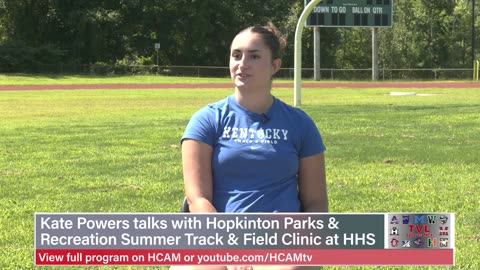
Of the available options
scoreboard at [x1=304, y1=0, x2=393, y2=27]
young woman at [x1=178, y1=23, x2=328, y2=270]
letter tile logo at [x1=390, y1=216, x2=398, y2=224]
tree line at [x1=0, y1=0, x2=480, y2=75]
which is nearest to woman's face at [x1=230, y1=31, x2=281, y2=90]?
young woman at [x1=178, y1=23, x2=328, y2=270]

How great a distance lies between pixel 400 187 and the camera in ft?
22.1

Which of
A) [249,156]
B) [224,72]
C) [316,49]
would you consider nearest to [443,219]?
[249,156]

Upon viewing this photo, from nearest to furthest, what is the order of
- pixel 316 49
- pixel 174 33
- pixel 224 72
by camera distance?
1. pixel 316 49
2. pixel 224 72
3. pixel 174 33

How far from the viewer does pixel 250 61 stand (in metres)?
2.89

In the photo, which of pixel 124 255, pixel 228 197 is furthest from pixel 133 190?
pixel 124 255

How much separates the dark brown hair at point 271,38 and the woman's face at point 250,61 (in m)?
0.02

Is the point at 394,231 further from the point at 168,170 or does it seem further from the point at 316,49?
the point at 316,49

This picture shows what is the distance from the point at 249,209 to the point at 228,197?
0.36 ft

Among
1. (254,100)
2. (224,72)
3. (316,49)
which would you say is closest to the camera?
→ (254,100)

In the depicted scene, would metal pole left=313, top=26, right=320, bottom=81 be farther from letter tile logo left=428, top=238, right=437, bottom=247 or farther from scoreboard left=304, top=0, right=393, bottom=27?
letter tile logo left=428, top=238, right=437, bottom=247

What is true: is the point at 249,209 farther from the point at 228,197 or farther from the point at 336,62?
the point at 336,62

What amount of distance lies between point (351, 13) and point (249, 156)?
28672mm

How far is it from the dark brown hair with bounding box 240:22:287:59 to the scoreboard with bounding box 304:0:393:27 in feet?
87.0

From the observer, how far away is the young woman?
2891 mm
